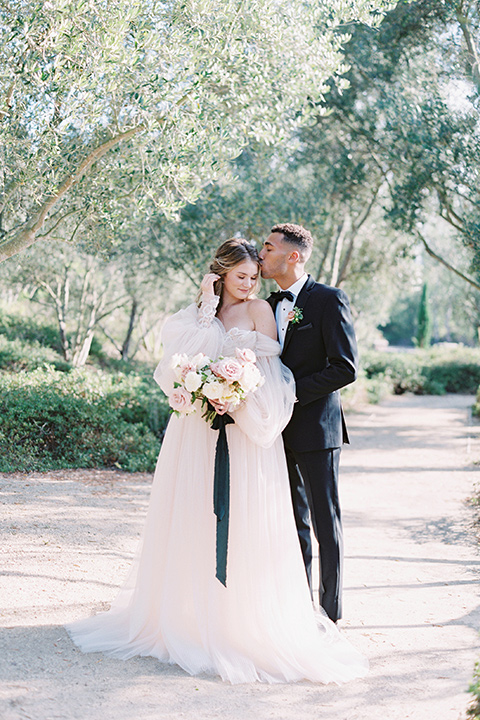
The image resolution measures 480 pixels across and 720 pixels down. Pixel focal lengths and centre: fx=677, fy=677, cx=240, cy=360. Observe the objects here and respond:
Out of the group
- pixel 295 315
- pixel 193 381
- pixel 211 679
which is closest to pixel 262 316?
pixel 295 315

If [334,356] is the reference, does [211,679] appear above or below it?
below

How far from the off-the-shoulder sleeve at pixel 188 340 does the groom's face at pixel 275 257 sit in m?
0.52

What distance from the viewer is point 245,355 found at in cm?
359

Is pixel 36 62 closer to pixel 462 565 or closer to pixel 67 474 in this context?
pixel 67 474

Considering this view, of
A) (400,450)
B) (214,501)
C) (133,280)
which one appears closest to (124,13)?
(214,501)

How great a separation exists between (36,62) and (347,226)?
12.3 meters

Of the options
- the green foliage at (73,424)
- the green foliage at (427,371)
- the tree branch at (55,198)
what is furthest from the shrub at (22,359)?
the green foliage at (427,371)

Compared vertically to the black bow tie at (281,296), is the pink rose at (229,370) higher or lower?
lower

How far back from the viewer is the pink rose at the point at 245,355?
11.8 ft

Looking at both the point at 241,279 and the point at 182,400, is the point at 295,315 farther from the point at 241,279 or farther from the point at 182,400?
the point at 182,400

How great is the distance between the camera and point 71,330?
18.7 m

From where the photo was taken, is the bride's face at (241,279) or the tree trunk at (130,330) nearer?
the bride's face at (241,279)

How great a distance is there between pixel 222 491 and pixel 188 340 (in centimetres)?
86

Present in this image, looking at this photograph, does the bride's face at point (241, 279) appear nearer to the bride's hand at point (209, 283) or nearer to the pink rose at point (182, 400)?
the bride's hand at point (209, 283)
